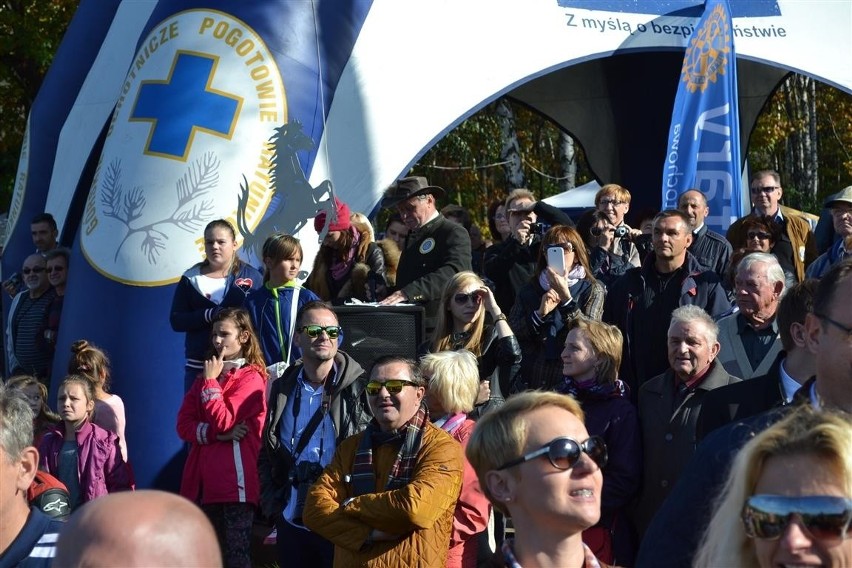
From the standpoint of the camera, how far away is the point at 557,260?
7.62 m

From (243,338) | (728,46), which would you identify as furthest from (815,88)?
(243,338)

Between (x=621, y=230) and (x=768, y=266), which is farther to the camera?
(x=621, y=230)

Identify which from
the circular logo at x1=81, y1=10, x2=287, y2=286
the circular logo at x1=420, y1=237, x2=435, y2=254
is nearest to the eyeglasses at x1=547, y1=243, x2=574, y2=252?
the circular logo at x1=420, y1=237, x2=435, y2=254

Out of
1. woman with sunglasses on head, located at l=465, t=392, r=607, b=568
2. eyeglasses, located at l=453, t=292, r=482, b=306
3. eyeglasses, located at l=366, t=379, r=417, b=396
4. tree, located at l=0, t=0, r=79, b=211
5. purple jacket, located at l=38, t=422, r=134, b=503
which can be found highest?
tree, located at l=0, t=0, r=79, b=211

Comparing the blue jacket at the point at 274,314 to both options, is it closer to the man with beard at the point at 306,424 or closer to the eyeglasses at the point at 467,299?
the eyeglasses at the point at 467,299

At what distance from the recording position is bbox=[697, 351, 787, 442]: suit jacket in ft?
12.7

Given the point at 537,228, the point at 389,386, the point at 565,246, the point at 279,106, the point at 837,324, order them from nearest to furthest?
the point at 837,324
the point at 389,386
the point at 565,246
the point at 537,228
the point at 279,106

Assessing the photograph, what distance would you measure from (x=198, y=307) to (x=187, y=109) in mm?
1936

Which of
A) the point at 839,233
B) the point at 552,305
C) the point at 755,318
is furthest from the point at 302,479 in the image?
the point at 839,233

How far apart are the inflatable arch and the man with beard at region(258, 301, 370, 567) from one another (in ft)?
9.75

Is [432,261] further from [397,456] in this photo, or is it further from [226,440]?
[397,456]

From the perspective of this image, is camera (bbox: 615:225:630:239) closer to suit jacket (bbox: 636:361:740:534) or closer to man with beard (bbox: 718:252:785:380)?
man with beard (bbox: 718:252:785:380)

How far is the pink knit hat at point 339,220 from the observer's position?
365 inches

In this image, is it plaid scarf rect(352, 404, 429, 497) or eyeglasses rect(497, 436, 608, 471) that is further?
plaid scarf rect(352, 404, 429, 497)
